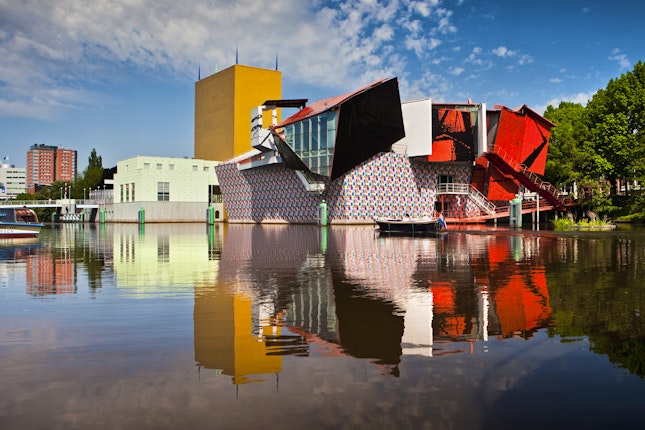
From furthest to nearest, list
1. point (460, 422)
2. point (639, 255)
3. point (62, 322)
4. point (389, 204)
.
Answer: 1. point (389, 204)
2. point (639, 255)
3. point (62, 322)
4. point (460, 422)

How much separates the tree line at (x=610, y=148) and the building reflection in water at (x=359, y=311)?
5019 centimetres

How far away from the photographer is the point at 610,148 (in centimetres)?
6512

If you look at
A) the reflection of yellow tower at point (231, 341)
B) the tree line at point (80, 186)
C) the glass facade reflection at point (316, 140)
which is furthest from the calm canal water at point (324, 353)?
the tree line at point (80, 186)

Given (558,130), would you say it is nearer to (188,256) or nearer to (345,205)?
(345,205)

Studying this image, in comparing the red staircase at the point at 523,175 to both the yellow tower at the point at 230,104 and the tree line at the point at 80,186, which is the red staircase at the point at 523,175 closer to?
the yellow tower at the point at 230,104

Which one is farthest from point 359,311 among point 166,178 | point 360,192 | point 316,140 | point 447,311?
point 166,178

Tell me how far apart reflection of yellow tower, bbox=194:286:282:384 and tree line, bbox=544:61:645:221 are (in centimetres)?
5891

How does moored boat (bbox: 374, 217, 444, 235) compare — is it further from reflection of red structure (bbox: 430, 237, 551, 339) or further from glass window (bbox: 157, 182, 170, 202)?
glass window (bbox: 157, 182, 170, 202)

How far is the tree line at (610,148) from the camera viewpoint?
61250mm

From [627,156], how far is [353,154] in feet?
102

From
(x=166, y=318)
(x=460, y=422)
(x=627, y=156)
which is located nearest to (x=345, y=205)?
(x=627, y=156)

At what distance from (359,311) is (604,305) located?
14.5 feet

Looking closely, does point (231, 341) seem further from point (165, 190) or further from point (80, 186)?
point (80, 186)

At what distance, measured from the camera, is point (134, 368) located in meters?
6.30
